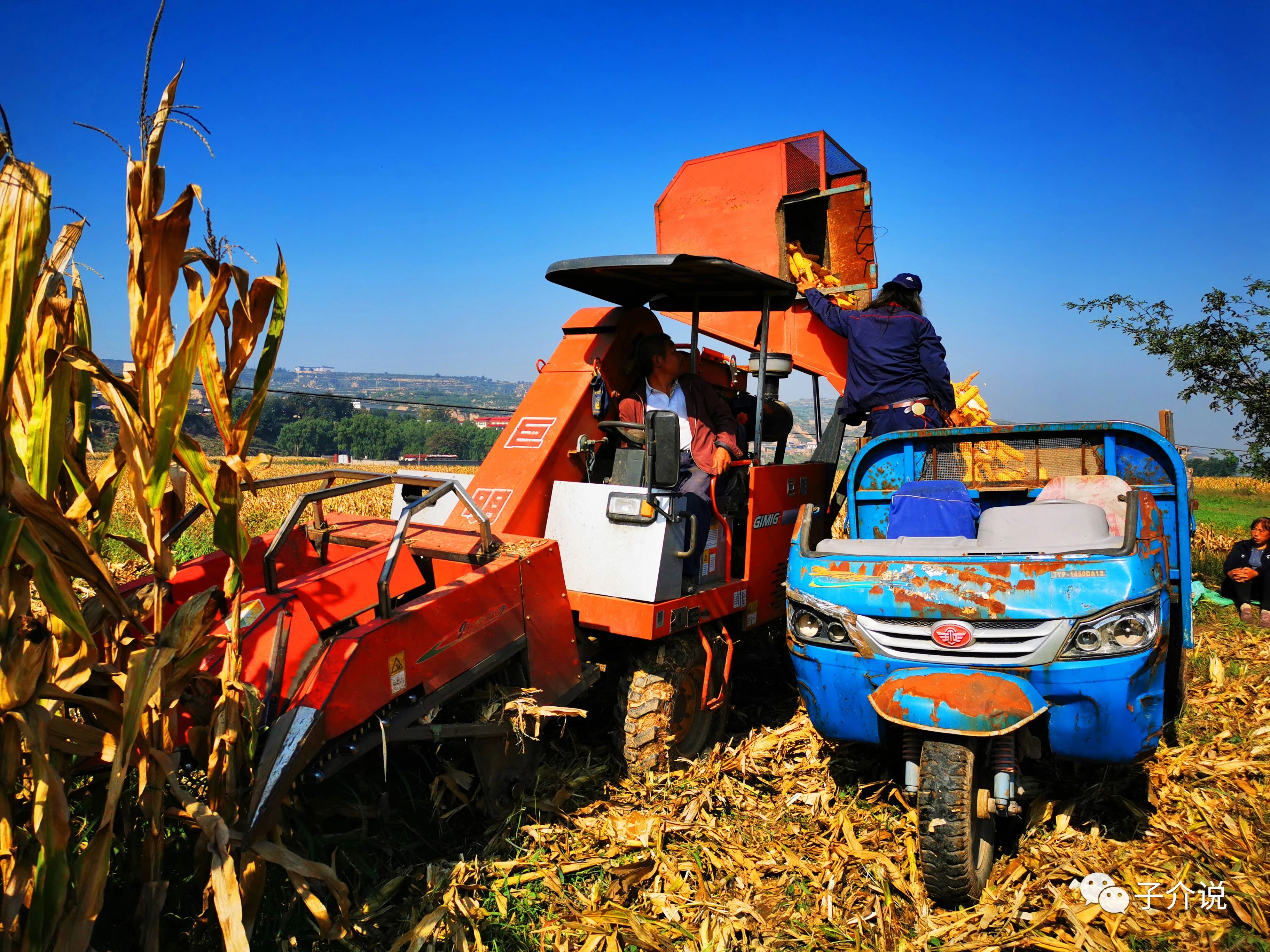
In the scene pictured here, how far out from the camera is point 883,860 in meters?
3.89

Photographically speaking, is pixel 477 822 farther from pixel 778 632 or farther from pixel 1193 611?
pixel 1193 611

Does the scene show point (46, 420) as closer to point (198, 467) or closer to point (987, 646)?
point (198, 467)

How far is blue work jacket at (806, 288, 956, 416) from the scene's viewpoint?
6.22m

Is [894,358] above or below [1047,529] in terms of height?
above

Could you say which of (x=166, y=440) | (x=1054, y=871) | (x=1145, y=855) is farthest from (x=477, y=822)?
(x=1145, y=855)

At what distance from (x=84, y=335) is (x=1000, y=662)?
12.1 feet

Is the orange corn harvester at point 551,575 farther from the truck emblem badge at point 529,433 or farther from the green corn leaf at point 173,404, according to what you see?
the green corn leaf at point 173,404

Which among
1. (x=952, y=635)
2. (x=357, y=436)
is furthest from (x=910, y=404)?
(x=357, y=436)

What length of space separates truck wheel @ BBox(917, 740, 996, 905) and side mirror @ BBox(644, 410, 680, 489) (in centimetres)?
178

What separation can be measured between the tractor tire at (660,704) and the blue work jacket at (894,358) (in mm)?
2640

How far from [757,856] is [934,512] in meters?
2.07

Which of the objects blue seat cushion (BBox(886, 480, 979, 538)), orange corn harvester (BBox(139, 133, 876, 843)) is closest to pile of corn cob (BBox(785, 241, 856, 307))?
orange corn harvester (BBox(139, 133, 876, 843))

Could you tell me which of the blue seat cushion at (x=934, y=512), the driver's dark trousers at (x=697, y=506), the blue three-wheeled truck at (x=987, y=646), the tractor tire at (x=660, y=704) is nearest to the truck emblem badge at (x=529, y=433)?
the driver's dark trousers at (x=697, y=506)

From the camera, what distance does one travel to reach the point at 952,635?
353 cm
